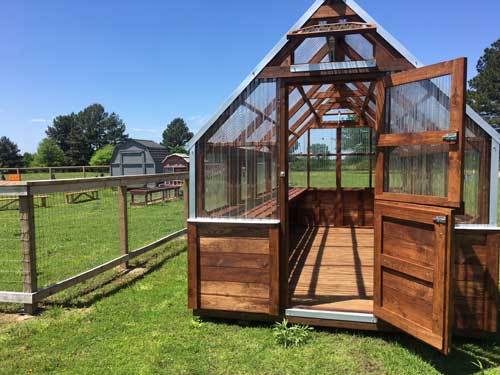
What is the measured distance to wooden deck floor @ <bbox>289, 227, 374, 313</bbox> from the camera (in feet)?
11.8

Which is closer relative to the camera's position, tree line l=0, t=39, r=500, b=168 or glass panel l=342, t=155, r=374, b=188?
glass panel l=342, t=155, r=374, b=188

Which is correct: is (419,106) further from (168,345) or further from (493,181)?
(168,345)

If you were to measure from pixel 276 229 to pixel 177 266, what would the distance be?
8.71 feet

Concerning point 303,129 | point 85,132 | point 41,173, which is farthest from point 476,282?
point 85,132

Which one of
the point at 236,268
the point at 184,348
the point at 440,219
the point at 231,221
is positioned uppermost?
the point at 440,219

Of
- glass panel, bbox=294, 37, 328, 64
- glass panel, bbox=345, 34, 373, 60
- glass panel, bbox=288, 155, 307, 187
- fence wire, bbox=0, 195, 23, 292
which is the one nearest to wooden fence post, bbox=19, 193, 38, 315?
fence wire, bbox=0, 195, 23, 292

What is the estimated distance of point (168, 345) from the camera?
3.03m

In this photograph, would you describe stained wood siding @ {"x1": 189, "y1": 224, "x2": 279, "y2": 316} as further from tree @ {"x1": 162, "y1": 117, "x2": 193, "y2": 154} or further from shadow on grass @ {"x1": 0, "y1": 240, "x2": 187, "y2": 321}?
tree @ {"x1": 162, "y1": 117, "x2": 193, "y2": 154}

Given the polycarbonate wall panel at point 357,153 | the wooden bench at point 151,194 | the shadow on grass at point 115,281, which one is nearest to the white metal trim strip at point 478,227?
the shadow on grass at point 115,281

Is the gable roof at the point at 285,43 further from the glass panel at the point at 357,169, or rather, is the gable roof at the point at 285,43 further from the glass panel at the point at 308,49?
the glass panel at the point at 357,169

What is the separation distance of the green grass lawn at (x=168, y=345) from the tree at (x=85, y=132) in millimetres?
60641

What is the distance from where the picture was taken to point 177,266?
5430mm

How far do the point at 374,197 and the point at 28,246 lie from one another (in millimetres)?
3430

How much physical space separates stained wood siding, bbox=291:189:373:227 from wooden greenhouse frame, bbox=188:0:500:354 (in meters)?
3.76
